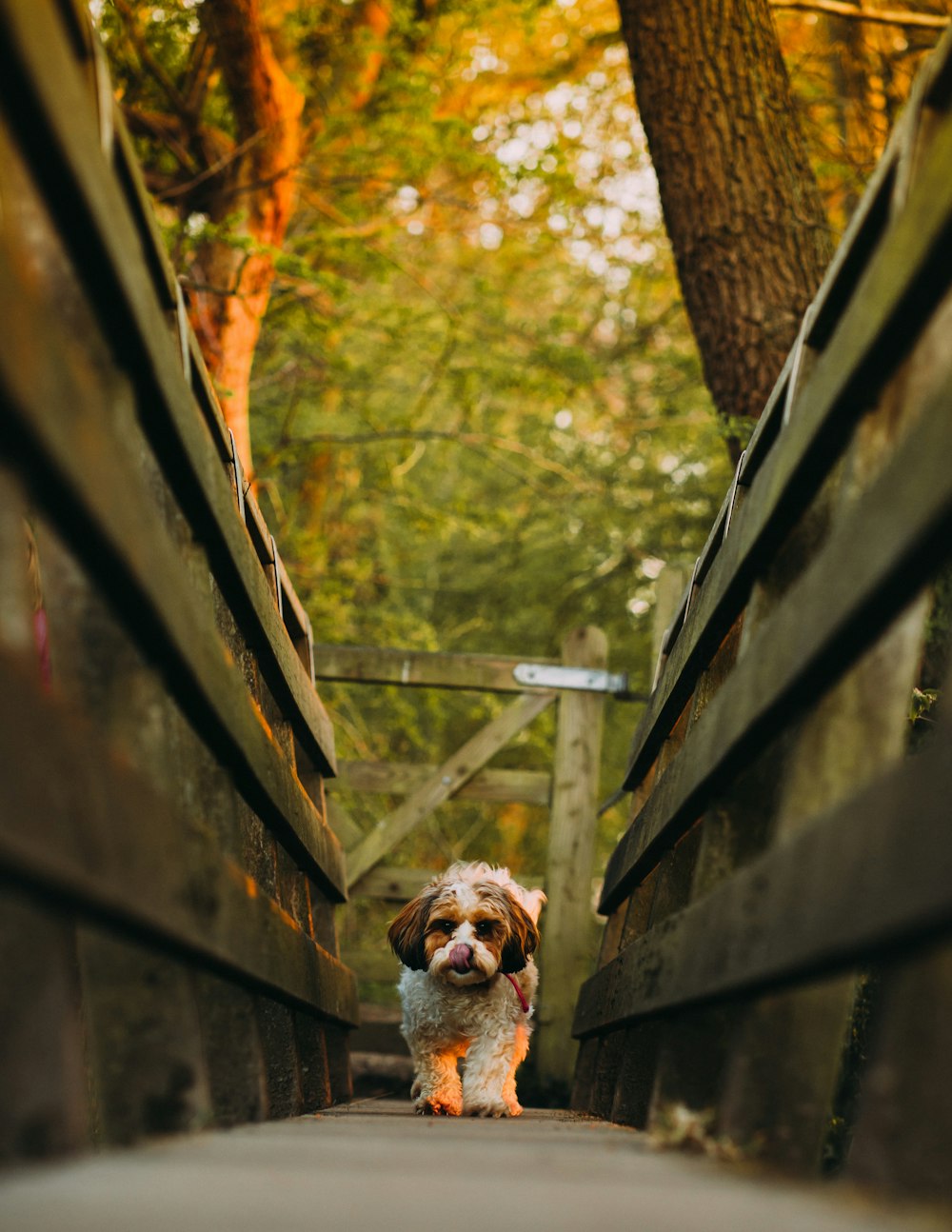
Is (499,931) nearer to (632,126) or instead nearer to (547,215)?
(547,215)

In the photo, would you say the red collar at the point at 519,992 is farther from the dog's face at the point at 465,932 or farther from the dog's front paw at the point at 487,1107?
the dog's front paw at the point at 487,1107

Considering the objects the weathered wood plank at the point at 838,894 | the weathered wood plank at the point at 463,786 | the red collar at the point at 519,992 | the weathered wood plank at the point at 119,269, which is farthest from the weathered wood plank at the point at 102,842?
the weathered wood plank at the point at 463,786

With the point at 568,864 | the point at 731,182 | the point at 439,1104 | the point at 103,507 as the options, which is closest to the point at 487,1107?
the point at 439,1104

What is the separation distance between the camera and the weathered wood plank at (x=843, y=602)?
1538 millimetres

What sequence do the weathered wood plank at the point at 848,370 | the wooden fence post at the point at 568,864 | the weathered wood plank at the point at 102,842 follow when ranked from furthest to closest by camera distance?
1. the wooden fence post at the point at 568,864
2. the weathered wood plank at the point at 848,370
3. the weathered wood plank at the point at 102,842

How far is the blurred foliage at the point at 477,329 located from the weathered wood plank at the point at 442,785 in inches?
84.2

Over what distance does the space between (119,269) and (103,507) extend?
0.43 metres

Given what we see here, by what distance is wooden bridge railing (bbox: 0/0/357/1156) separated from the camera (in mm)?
1458

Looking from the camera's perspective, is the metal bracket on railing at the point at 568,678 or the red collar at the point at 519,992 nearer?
the red collar at the point at 519,992

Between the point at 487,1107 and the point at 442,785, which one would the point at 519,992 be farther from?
the point at 442,785

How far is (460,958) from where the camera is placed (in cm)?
496

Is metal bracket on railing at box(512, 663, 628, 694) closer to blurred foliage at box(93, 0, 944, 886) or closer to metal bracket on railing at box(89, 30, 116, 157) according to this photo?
blurred foliage at box(93, 0, 944, 886)

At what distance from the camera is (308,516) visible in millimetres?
13711

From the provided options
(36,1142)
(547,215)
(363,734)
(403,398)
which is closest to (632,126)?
(547,215)
